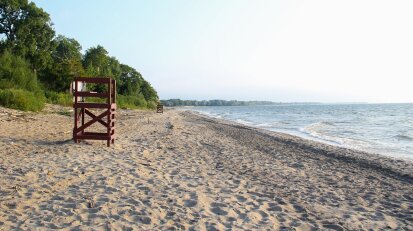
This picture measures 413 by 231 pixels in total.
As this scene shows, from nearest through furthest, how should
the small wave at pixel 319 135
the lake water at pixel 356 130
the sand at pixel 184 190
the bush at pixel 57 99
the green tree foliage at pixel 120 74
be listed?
the sand at pixel 184 190 < the lake water at pixel 356 130 < the small wave at pixel 319 135 < the bush at pixel 57 99 < the green tree foliage at pixel 120 74

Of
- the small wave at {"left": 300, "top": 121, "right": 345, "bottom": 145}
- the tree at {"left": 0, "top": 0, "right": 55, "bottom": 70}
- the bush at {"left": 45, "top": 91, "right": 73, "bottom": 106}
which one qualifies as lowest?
the small wave at {"left": 300, "top": 121, "right": 345, "bottom": 145}

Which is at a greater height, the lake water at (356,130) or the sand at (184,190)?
the sand at (184,190)

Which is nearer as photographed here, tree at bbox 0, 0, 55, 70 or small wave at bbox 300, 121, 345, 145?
small wave at bbox 300, 121, 345, 145

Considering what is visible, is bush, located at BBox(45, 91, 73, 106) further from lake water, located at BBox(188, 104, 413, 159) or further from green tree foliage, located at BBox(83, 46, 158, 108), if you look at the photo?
lake water, located at BBox(188, 104, 413, 159)

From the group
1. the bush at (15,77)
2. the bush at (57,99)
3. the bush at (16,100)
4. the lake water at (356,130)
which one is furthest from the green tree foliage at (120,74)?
the bush at (16,100)

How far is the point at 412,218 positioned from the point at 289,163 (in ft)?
17.7

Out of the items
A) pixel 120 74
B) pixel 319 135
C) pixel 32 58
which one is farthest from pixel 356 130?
pixel 120 74

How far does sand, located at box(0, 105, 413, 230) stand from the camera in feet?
17.4

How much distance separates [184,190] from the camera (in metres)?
6.93

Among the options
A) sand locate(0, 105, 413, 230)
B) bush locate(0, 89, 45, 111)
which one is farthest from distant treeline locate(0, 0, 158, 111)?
sand locate(0, 105, 413, 230)

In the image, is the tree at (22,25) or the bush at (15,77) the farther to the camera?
the tree at (22,25)

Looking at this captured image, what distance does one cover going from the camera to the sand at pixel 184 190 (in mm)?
5293

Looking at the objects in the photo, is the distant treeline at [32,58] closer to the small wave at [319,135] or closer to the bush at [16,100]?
the bush at [16,100]

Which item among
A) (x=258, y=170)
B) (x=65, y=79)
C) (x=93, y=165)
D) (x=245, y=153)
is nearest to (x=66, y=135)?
(x=93, y=165)
